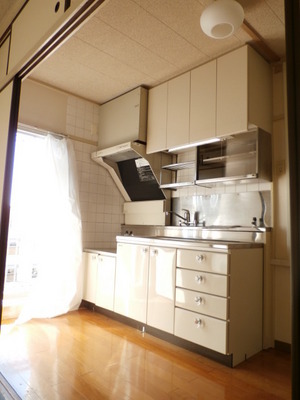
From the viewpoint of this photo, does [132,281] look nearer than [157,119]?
Yes

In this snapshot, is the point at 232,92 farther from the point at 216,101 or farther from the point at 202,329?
the point at 202,329

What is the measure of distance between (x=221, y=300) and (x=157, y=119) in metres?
2.00

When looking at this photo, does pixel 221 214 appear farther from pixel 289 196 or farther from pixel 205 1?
pixel 289 196

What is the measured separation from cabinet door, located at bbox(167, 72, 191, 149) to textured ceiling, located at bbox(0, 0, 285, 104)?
12 centimetres

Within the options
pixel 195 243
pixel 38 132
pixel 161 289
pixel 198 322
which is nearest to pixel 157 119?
pixel 38 132

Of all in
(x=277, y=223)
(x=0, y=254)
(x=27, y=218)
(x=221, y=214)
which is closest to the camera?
(x=0, y=254)

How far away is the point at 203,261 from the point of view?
2.29 metres

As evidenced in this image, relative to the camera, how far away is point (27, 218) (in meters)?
3.27

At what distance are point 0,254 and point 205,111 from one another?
2.09 m

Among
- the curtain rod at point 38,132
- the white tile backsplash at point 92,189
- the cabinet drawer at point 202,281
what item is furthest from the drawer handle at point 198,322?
the curtain rod at point 38,132

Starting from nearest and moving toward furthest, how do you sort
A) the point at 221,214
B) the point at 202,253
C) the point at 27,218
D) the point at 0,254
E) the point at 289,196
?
1. the point at 289,196
2. the point at 0,254
3. the point at 202,253
4. the point at 221,214
5. the point at 27,218

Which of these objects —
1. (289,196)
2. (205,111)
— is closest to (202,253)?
(205,111)

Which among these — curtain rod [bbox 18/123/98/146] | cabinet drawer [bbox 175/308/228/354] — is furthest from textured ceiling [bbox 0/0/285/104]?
cabinet drawer [bbox 175/308/228/354]

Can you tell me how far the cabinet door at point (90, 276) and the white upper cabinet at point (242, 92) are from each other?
2009mm
